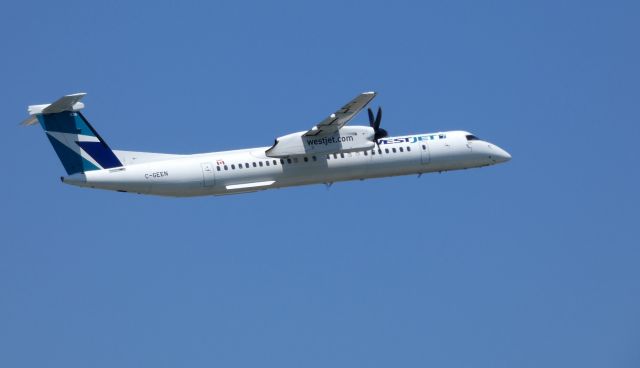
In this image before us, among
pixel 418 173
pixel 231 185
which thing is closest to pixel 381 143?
pixel 418 173

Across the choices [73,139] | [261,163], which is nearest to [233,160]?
[261,163]

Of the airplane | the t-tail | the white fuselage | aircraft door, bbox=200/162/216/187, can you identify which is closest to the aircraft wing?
the airplane

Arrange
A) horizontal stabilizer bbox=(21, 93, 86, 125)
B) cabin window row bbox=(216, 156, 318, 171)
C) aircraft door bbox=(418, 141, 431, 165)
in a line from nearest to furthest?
horizontal stabilizer bbox=(21, 93, 86, 125), cabin window row bbox=(216, 156, 318, 171), aircraft door bbox=(418, 141, 431, 165)

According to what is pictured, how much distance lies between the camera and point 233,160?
51406 mm

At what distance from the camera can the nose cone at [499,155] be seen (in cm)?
5656

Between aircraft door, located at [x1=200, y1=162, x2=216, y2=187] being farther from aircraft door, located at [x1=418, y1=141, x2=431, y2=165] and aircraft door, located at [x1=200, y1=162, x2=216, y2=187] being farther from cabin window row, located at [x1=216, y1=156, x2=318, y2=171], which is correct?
aircraft door, located at [x1=418, y1=141, x2=431, y2=165]

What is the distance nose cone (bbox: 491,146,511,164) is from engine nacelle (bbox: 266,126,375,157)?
691cm

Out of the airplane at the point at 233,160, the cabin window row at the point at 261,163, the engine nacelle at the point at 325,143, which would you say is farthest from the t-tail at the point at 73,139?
the engine nacelle at the point at 325,143

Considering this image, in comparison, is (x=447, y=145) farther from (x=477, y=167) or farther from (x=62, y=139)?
(x=62, y=139)

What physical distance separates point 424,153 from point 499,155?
13.8ft

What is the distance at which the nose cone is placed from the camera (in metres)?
56.6

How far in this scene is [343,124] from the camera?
5200cm

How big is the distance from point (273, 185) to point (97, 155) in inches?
279

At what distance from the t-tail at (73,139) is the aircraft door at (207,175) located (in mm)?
3340
